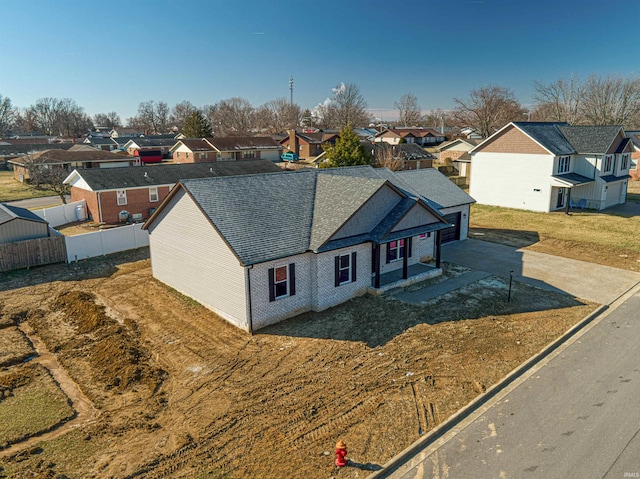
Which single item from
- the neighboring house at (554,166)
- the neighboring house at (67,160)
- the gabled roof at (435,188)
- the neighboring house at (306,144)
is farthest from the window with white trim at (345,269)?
the neighboring house at (306,144)

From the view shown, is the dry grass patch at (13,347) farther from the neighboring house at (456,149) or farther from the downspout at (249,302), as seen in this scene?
the neighboring house at (456,149)

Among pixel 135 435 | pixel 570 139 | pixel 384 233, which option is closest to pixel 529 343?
pixel 384 233

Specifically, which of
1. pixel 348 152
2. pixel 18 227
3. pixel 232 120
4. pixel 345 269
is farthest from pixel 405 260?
pixel 232 120

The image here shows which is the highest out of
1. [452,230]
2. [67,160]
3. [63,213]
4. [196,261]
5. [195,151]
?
[195,151]

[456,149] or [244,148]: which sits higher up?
[244,148]

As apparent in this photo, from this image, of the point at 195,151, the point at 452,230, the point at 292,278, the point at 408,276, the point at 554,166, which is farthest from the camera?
the point at 195,151

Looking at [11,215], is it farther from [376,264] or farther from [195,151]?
[195,151]

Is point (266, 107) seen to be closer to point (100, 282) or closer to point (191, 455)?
point (100, 282)
